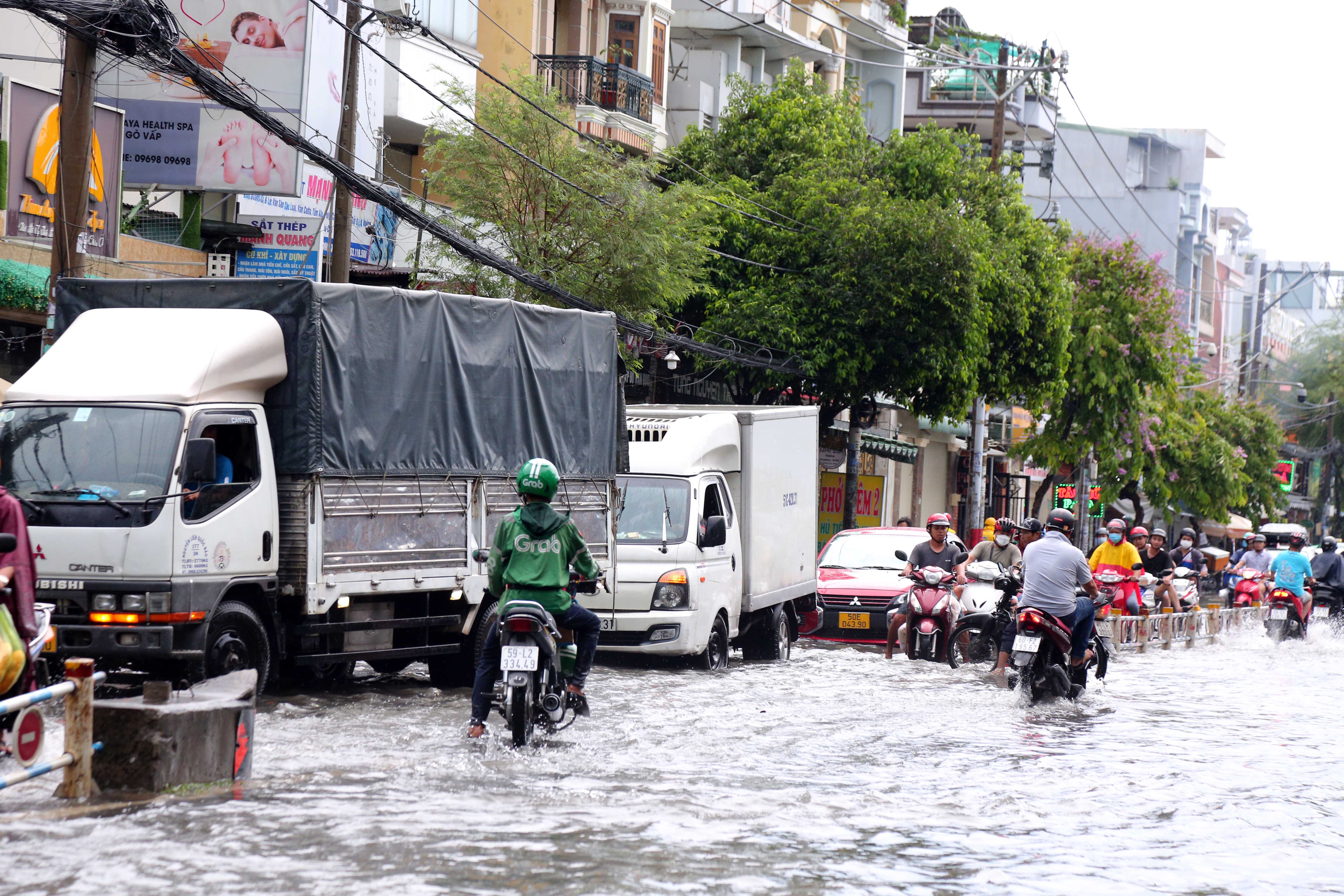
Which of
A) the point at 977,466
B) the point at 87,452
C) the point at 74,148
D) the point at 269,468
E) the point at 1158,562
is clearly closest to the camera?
the point at 87,452

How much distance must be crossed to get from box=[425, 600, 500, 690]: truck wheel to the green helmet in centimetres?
343

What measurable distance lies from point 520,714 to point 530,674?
0.84 ft

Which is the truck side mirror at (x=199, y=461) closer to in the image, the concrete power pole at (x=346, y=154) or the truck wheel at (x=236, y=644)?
the truck wheel at (x=236, y=644)

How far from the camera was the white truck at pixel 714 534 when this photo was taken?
1505 cm

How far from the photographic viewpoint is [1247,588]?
90.4 ft

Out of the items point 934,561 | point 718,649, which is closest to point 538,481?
point 718,649

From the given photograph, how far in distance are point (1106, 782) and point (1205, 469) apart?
1618 inches

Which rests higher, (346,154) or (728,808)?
(346,154)

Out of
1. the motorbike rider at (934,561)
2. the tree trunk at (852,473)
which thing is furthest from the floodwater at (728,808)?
the tree trunk at (852,473)

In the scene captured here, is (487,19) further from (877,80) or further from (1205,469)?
(1205,469)

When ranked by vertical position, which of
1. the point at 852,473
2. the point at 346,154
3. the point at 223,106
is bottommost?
the point at 852,473

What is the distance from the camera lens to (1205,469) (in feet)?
160

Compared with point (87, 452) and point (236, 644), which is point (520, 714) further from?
point (87, 452)

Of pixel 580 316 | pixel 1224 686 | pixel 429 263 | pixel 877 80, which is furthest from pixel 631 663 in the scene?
pixel 877 80
